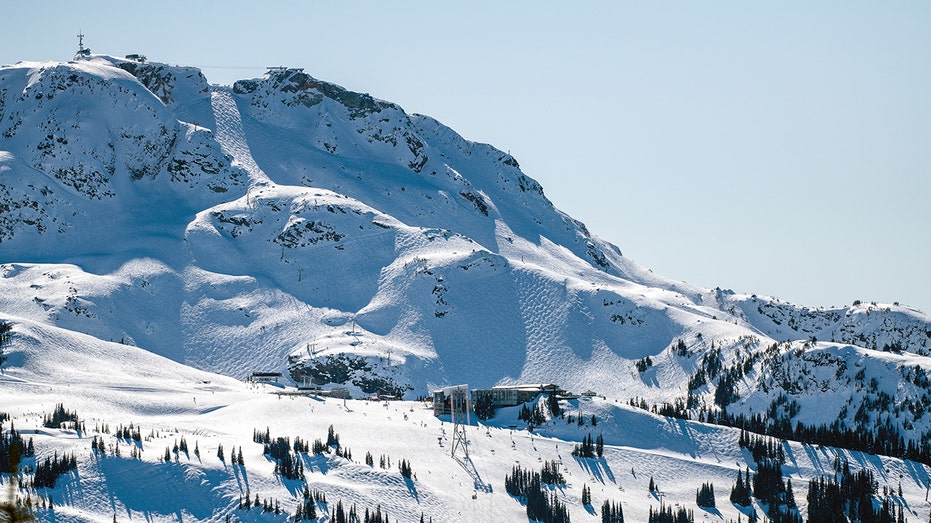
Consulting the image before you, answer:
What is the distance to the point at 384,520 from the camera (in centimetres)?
13938

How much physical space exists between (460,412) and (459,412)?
0.53m

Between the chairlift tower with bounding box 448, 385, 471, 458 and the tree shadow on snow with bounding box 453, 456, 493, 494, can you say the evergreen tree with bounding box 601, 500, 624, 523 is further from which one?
the chairlift tower with bounding box 448, 385, 471, 458

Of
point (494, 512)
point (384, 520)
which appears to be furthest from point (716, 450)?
point (384, 520)

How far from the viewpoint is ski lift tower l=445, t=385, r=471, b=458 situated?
580 feet

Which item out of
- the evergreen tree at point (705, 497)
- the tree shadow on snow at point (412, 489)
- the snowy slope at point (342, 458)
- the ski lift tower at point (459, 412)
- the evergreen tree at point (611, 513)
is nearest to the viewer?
the snowy slope at point (342, 458)

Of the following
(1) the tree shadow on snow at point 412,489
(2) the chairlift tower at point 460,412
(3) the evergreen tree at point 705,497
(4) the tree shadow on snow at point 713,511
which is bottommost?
(1) the tree shadow on snow at point 412,489

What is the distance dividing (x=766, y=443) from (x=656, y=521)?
139ft

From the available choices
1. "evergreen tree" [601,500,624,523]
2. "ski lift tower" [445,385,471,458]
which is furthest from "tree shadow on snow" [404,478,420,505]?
"evergreen tree" [601,500,624,523]

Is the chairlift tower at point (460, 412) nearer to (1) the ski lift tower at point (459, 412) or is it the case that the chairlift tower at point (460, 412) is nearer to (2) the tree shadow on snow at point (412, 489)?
(1) the ski lift tower at point (459, 412)

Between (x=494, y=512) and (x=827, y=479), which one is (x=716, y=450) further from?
(x=494, y=512)

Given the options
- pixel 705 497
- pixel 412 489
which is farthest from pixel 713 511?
pixel 412 489

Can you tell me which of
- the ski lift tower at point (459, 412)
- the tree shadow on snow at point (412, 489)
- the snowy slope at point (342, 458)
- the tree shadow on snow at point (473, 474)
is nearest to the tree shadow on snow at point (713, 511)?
the snowy slope at point (342, 458)

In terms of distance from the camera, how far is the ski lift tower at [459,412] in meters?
177

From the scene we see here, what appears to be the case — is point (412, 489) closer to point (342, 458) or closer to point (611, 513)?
point (342, 458)
